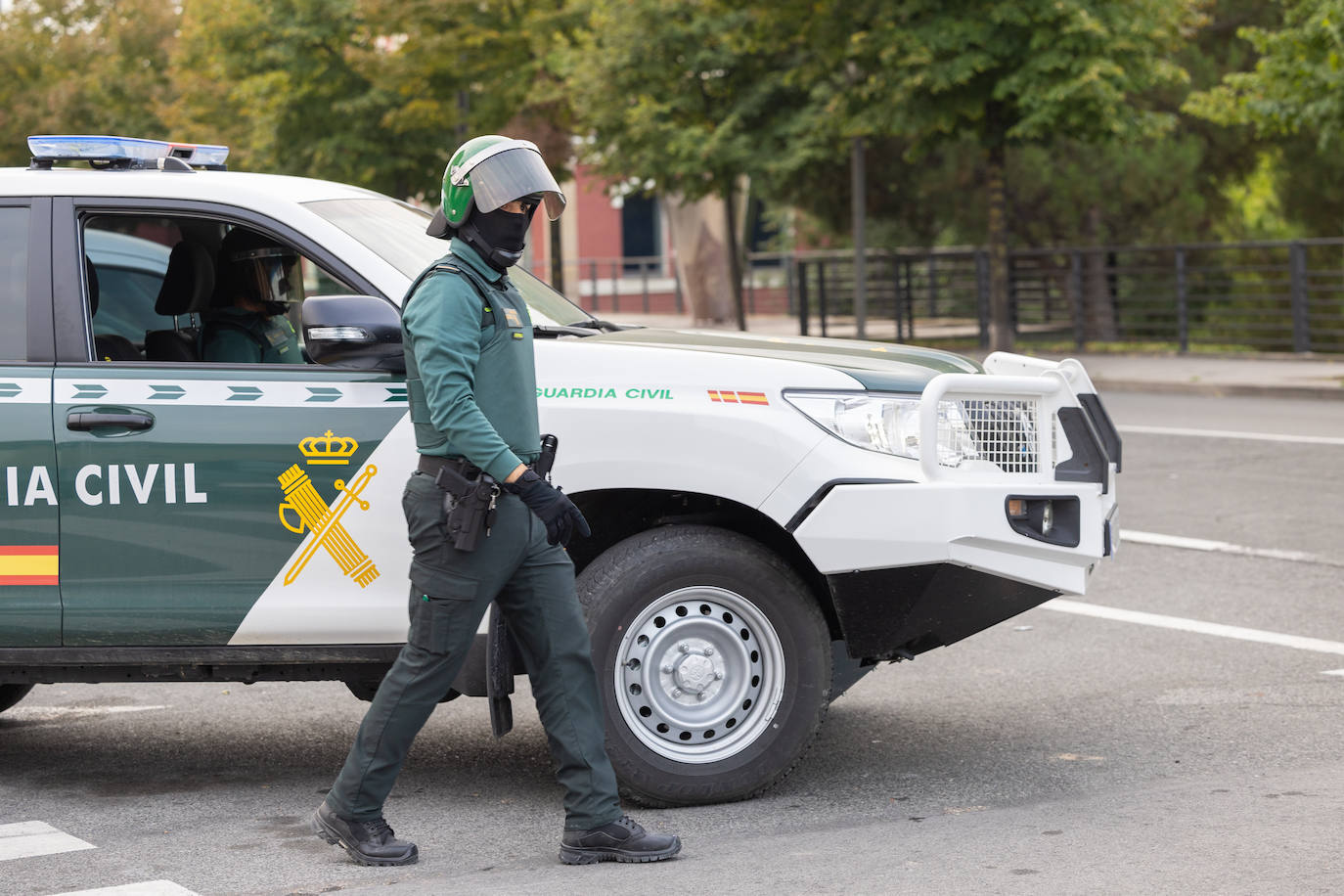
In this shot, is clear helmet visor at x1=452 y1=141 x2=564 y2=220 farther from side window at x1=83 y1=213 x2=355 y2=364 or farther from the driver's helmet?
the driver's helmet

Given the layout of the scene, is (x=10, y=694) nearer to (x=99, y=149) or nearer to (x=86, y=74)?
(x=99, y=149)

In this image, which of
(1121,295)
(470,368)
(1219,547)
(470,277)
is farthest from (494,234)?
(1121,295)

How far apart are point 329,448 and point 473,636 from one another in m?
0.76

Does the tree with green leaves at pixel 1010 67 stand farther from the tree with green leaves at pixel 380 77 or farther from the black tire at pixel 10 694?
the black tire at pixel 10 694

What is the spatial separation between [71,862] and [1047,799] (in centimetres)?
274

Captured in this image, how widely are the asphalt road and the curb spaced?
403 inches

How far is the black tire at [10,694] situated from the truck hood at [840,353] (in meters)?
2.71

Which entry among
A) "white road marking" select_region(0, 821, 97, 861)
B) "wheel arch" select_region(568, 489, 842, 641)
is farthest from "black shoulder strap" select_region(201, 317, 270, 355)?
"white road marking" select_region(0, 821, 97, 861)

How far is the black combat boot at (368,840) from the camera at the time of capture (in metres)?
4.57

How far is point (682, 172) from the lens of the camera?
24125 mm

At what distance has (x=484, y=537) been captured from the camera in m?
4.40

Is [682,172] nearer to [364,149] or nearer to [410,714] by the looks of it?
[364,149]

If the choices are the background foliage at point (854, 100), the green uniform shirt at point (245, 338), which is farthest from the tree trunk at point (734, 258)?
the green uniform shirt at point (245, 338)

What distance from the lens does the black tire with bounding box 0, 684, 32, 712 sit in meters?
6.36
